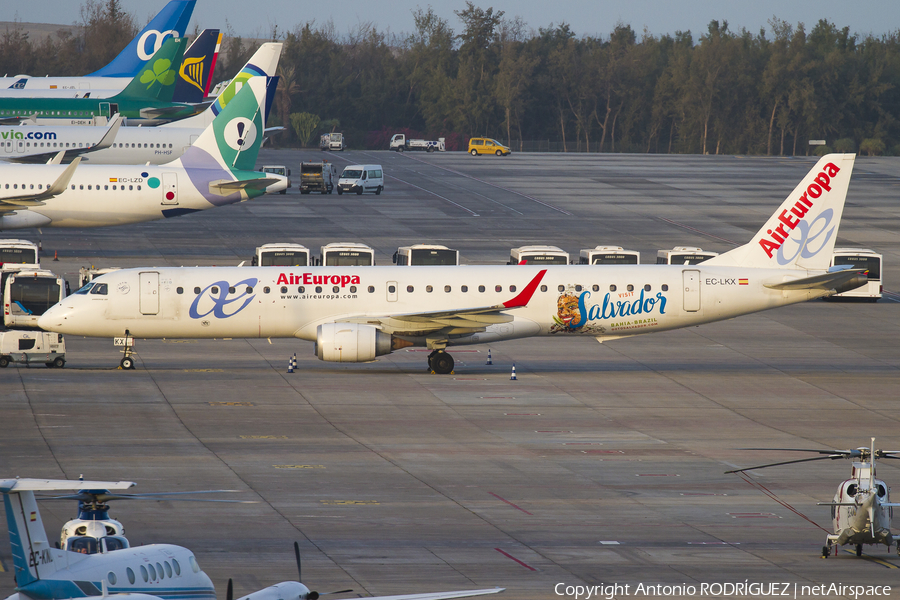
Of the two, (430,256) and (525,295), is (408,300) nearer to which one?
(525,295)

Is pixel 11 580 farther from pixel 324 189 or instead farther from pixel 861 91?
pixel 861 91

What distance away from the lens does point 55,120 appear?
282 ft

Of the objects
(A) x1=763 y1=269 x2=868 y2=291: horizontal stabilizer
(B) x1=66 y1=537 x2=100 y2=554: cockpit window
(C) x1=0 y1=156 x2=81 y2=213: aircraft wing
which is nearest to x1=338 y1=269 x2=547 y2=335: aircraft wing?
(A) x1=763 y1=269 x2=868 y2=291: horizontal stabilizer

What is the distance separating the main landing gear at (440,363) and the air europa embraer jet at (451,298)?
0.05m

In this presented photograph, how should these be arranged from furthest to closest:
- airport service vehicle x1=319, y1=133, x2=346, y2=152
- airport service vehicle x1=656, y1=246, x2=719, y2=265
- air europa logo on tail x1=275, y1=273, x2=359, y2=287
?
airport service vehicle x1=319, y1=133, x2=346, y2=152, airport service vehicle x1=656, y1=246, x2=719, y2=265, air europa logo on tail x1=275, y1=273, x2=359, y2=287

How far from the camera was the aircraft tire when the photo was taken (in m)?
40.8

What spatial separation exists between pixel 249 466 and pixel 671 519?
1027cm

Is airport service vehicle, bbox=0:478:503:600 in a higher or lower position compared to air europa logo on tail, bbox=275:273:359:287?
lower

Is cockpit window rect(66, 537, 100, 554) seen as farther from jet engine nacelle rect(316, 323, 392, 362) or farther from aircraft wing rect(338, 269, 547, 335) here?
aircraft wing rect(338, 269, 547, 335)

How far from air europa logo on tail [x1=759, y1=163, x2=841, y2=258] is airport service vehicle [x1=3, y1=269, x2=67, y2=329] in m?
26.6

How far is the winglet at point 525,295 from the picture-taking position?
4044 centimetres

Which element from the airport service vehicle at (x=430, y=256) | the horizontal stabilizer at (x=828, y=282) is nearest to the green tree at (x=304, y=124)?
the airport service vehicle at (x=430, y=256)

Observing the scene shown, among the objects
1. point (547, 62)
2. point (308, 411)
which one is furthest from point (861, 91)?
point (308, 411)

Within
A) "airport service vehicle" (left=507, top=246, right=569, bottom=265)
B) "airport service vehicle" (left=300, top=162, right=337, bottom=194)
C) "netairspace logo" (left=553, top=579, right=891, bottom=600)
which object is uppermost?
"airport service vehicle" (left=300, top=162, right=337, bottom=194)
